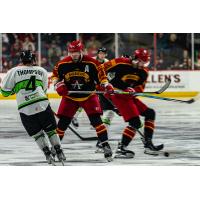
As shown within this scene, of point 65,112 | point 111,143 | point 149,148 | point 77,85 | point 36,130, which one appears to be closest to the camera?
point 36,130

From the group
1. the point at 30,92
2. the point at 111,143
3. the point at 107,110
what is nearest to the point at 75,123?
the point at 107,110

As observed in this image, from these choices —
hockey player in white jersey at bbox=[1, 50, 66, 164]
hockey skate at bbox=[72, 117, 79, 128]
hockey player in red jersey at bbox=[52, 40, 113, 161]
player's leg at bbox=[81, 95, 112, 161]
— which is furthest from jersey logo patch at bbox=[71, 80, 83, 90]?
hockey skate at bbox=[72, 117, 79, 128]

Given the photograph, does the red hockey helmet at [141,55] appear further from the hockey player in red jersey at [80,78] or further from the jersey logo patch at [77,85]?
the jersey logo patch at [77,85]

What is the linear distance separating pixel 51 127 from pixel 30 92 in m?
0.32

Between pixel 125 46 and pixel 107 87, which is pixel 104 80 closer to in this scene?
pixel 107 87

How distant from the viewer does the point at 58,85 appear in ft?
16.1

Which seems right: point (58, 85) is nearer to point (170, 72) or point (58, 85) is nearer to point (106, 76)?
point (106, 76)

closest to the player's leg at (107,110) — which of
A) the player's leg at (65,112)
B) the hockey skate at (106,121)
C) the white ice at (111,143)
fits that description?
the hockey skate at (106,121)

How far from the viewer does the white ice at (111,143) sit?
525 cm

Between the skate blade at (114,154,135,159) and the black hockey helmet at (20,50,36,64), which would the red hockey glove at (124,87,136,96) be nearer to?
the skate blade at (114,154,135,159)

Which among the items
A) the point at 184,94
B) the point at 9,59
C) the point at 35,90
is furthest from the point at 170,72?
the point at 35,90

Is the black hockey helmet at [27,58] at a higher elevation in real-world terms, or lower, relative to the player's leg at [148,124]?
higher

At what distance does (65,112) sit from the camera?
512cm

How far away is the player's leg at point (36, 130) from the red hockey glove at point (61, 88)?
263mm
